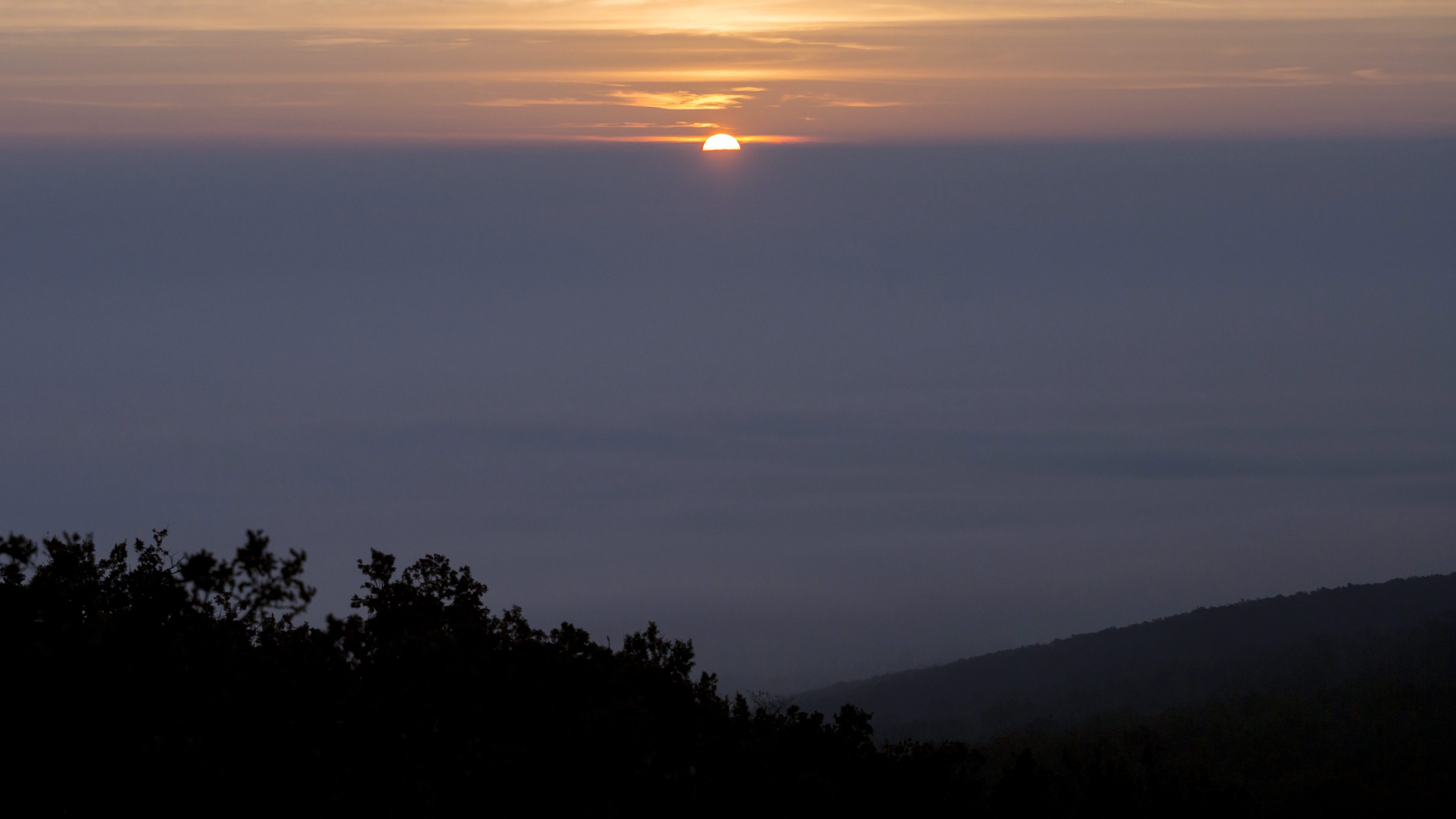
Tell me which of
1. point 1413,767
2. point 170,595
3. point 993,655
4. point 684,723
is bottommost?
point 1413,767

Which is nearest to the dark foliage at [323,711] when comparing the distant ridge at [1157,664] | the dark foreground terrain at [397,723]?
the dark foreground terrain at [397,723]

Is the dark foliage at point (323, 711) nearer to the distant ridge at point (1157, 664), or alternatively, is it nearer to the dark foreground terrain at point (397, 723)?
the dark foreground terrain at point (397, 723)

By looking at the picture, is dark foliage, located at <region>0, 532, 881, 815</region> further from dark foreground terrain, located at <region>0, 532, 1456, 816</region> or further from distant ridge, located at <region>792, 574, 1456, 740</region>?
distant ridge, located at <region>792, 574, 1456, 740</region>

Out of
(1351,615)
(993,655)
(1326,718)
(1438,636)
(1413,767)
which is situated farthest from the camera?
(993,655)

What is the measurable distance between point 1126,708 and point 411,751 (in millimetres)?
72835

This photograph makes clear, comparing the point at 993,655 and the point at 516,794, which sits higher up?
the point at 993,655

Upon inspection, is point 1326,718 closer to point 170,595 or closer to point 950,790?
point 950,790

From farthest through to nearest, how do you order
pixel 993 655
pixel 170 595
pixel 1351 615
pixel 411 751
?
pixel 993 655, pixel 1351 615, pixel 170 595, pixel 411 751

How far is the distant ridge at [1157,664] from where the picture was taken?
→ 8156cm

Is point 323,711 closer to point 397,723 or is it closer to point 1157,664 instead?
point 397,723

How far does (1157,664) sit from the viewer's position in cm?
9475

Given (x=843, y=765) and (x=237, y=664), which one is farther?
(x=843, y=765)

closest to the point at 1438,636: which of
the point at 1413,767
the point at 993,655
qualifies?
the point at 1413,767

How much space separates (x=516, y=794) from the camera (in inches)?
482
